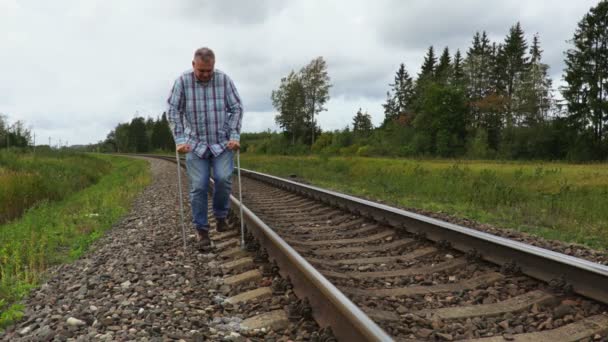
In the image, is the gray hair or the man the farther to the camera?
the man

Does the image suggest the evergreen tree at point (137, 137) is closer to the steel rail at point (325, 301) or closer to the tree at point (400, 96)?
the tree at point (400, 96)

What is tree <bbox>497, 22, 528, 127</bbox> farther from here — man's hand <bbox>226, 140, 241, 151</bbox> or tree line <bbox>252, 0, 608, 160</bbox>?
man's hand <bbox>226, 140, 241, 151</bbox>

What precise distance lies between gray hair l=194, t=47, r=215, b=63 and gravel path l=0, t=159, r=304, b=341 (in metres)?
1.86

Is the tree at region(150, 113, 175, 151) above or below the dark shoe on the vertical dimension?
above

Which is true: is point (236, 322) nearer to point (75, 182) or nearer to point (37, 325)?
point (37, 325)

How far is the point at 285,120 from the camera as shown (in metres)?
54.0

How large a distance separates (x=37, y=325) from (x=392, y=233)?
3.32 meters

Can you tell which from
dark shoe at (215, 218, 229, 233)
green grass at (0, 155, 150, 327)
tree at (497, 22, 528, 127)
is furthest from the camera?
tree at (497, 22, 528, 127)

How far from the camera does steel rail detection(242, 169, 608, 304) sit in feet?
8.89

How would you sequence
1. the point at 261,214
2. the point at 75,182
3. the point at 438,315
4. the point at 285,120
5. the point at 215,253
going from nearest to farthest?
1. the point at 438,315
2. the point at 215,253
3. the point at 261,214
4. the point at 75,182
5. the point at 285,120

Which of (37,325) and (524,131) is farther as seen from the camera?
(524,131)

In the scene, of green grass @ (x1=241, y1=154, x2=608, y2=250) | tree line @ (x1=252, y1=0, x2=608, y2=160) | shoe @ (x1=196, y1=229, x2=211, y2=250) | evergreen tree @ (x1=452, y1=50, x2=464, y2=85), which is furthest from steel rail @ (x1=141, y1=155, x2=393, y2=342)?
evergreen tree @ (x1=452, y1=50, x2=464, y2=85)

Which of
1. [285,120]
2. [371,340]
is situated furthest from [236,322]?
[285,120]

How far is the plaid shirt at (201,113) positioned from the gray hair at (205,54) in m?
0.22
